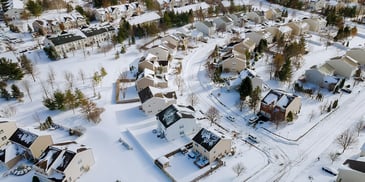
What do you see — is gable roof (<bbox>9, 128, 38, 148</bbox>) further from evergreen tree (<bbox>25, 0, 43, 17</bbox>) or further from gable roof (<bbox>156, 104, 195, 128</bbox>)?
evergreen tree (<bbox>25, 0, 43, 17</bbox>)

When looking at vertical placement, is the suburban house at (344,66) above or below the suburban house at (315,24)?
below

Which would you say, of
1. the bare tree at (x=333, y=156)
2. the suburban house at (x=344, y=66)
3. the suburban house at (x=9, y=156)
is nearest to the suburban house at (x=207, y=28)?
the suburban house at (x=344, y=66)

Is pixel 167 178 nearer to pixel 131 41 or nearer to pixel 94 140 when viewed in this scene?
pixel 94 140

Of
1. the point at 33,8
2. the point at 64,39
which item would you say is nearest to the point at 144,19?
the point at 64,39

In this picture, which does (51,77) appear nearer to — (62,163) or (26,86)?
(26,86)

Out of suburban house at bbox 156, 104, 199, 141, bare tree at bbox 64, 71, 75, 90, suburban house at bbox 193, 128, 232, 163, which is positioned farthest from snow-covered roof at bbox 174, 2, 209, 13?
suburban house at bbox 193, 128, 232, 163

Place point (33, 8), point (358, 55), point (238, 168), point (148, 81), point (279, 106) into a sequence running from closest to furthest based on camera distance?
point (238, 168) → point (279, 106) → point (148, 81) → point (358, 55) → point (33, 8)

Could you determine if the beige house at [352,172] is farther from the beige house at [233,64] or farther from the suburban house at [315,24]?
the suburban house at [315,24]
